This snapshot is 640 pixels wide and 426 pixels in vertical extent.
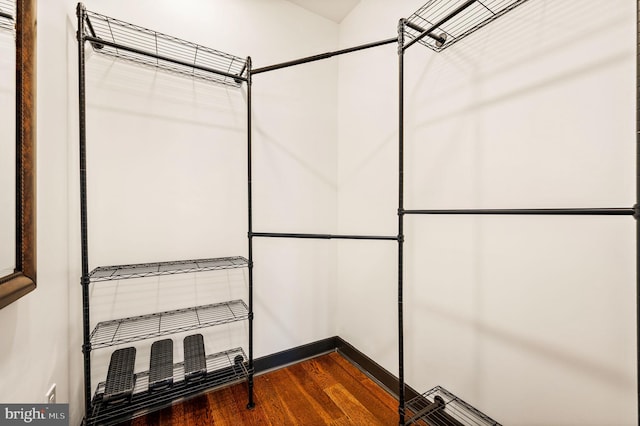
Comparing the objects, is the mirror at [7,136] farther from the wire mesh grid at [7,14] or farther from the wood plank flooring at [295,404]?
the wood plank flooring at [295,404]

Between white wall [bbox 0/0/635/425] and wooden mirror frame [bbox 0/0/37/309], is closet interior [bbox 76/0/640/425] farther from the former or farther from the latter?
wooden mirror frame [bbox 0/0/37/309]

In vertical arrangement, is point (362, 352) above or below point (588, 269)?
below

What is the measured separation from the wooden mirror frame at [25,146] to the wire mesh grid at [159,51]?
17.5 inches

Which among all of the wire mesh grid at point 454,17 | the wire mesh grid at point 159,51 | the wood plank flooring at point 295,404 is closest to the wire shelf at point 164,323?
the wood plank flooring at point 295,404

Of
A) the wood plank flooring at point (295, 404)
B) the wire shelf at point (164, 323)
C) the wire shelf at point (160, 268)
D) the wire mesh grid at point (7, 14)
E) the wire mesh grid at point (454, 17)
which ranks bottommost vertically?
the wood plank flooring at point (295, 404)

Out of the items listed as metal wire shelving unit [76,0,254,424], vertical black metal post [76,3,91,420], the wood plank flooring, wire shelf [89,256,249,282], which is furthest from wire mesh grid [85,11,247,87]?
the wood plank flooring

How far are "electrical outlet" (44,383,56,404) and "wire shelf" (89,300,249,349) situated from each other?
0.57 feet

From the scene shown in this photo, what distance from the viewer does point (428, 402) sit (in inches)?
52.8

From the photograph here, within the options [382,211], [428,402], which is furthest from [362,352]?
[382,211]

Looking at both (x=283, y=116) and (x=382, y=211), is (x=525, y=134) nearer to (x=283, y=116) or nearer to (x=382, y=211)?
(x=382, y=211)

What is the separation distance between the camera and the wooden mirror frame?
0.80 meters

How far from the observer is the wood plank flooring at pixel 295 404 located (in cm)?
138

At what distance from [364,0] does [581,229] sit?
177 centimetres

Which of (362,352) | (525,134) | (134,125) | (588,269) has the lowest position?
(362,352)
